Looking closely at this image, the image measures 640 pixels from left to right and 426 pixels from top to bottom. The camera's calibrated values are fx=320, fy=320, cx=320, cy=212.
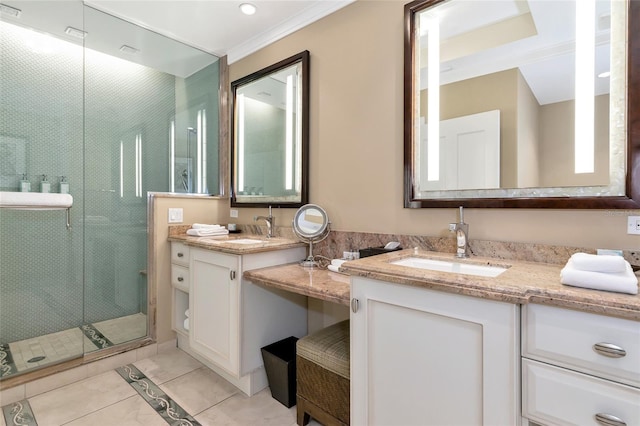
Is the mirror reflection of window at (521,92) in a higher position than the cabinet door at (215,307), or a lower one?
higher

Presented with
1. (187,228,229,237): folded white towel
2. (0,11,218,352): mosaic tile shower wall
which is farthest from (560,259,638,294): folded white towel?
(0,11,218,352): mosaic tile shower wall

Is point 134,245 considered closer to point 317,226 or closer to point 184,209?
point 184,209

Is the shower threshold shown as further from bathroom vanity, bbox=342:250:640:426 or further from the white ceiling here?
the white ceiling

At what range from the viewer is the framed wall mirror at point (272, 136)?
2.35 metres

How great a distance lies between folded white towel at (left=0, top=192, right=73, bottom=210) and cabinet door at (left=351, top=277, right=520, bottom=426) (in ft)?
7.04

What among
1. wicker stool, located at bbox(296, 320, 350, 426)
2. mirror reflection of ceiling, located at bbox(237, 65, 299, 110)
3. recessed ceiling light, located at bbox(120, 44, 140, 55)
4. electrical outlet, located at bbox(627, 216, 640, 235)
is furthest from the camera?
recessed ceiling light, located at bbox(120, 44, 140, 55)

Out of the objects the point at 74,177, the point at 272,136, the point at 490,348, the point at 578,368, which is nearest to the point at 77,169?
the point at 74,177

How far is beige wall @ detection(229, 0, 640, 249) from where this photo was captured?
5.68 feet

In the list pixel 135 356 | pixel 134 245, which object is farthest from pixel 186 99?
pixel 135 356

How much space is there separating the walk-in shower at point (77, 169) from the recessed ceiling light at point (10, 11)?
2 centimetres

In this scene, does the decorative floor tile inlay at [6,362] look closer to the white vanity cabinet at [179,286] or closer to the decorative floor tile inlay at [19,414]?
the decorative floor tile inlay at [19,414]

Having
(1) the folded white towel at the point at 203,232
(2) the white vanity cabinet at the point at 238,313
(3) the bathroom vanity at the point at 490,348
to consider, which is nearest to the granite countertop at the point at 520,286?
(3) the bathroom vanity at the point at 490,348

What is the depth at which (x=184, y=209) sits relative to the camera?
274 centimetres

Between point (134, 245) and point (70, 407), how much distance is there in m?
1.13
